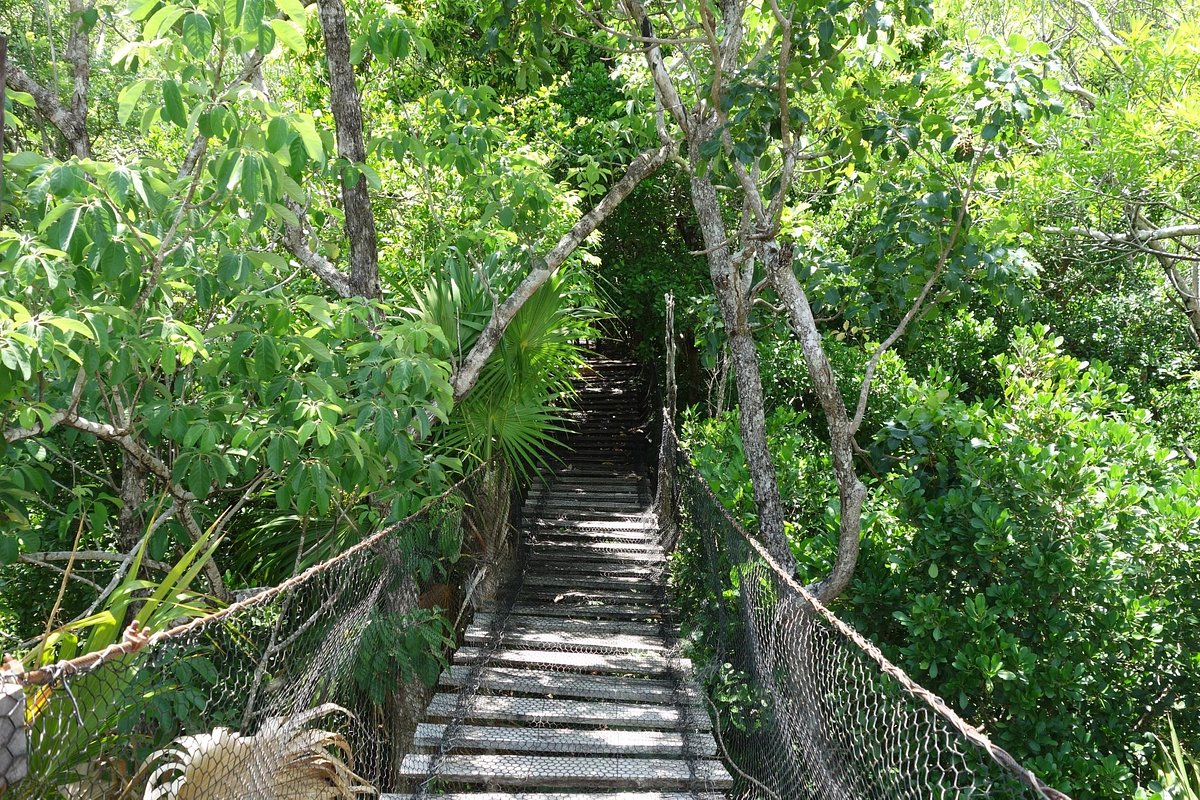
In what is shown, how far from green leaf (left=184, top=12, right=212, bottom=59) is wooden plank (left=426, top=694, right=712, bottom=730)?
2905 mm

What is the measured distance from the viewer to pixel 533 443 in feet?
16.0

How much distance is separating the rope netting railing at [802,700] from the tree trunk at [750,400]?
0.21 meters

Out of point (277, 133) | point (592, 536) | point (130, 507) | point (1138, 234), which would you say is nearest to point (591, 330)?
point (592, 536)

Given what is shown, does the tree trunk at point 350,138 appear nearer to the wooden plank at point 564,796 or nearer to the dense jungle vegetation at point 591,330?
the dense jungle vegetation at point 591,330

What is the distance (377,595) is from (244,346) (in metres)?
1.13

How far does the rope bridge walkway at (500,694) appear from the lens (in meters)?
2.21

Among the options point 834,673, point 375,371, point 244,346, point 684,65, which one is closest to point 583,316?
point 684,65

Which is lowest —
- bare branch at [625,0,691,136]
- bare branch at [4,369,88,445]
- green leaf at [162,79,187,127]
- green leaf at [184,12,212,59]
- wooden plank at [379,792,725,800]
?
wooden plank at [379,792,725,800]

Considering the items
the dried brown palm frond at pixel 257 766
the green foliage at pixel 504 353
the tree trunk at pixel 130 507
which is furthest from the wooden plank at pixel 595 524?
the dried brown palm frond at pixel 257 766

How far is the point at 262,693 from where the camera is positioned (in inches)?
136

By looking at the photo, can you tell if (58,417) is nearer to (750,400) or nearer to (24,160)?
(24,160)

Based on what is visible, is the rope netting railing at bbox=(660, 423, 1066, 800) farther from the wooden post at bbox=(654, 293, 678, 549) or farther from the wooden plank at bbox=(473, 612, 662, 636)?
the wooden post at bbox=(654, 293, 678, 549)

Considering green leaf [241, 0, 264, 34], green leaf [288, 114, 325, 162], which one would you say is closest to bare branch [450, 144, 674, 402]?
green leaf [288, 114, 325, 162]

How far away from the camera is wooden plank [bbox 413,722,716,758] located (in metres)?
3.72
